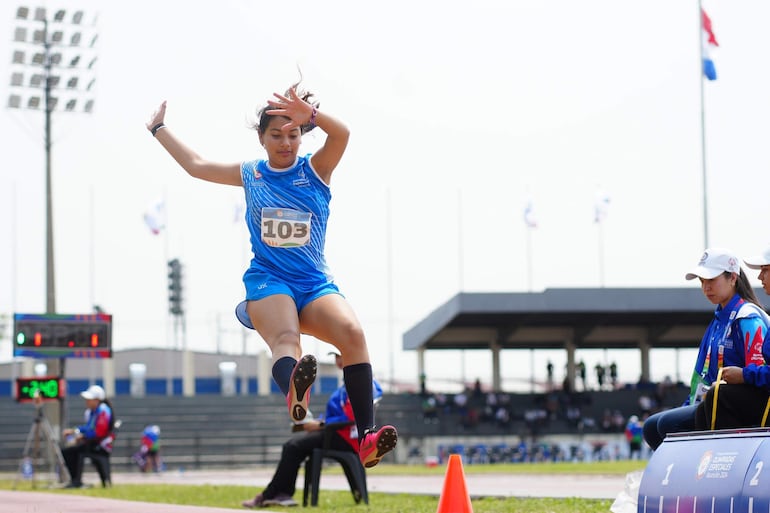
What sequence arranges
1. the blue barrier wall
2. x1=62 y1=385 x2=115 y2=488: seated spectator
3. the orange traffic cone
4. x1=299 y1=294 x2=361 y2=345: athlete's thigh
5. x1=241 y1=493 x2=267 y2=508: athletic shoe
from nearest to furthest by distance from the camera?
the blue barrier wall < x1=299 y1=294 x2=361 y2=345: athlete's thigh < the orange traffic cone < x1=241 y1=493 x2=267 y2=508: athletic shoe < x1=62 y1=385 x2=115 y2=488: seated spectator

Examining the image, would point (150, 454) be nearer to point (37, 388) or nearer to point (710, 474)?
point (37, 388)

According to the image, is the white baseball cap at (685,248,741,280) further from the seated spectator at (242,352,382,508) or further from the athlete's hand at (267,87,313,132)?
the seated spectator at (242,352,382,508)

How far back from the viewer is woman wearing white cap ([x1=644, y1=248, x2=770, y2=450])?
7242 millimetres

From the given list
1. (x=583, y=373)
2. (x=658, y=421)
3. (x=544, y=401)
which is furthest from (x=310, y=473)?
(x=583, y=373)

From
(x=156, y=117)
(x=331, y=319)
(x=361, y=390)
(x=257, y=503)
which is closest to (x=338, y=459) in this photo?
(x=257, y=503)

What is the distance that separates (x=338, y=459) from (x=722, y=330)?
24.4ft

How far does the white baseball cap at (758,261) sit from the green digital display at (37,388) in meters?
17.5

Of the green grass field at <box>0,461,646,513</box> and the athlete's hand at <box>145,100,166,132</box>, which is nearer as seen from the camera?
the athlete's hand at <box>145,100,166,132</box>

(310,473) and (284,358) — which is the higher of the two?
(284,358)

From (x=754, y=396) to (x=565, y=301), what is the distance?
1526 inches

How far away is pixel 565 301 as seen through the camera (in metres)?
45.5

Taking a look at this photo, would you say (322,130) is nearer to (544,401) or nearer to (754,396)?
(754,396)

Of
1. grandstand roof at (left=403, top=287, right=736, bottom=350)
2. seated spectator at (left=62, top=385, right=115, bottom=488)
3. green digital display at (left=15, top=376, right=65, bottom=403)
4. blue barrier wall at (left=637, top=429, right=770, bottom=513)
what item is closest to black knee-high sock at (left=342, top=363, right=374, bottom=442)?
blue barrier wall at (left=637, top=429, right=770, bottom=513)

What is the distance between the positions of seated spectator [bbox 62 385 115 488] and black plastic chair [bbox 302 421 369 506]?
6416 mm
